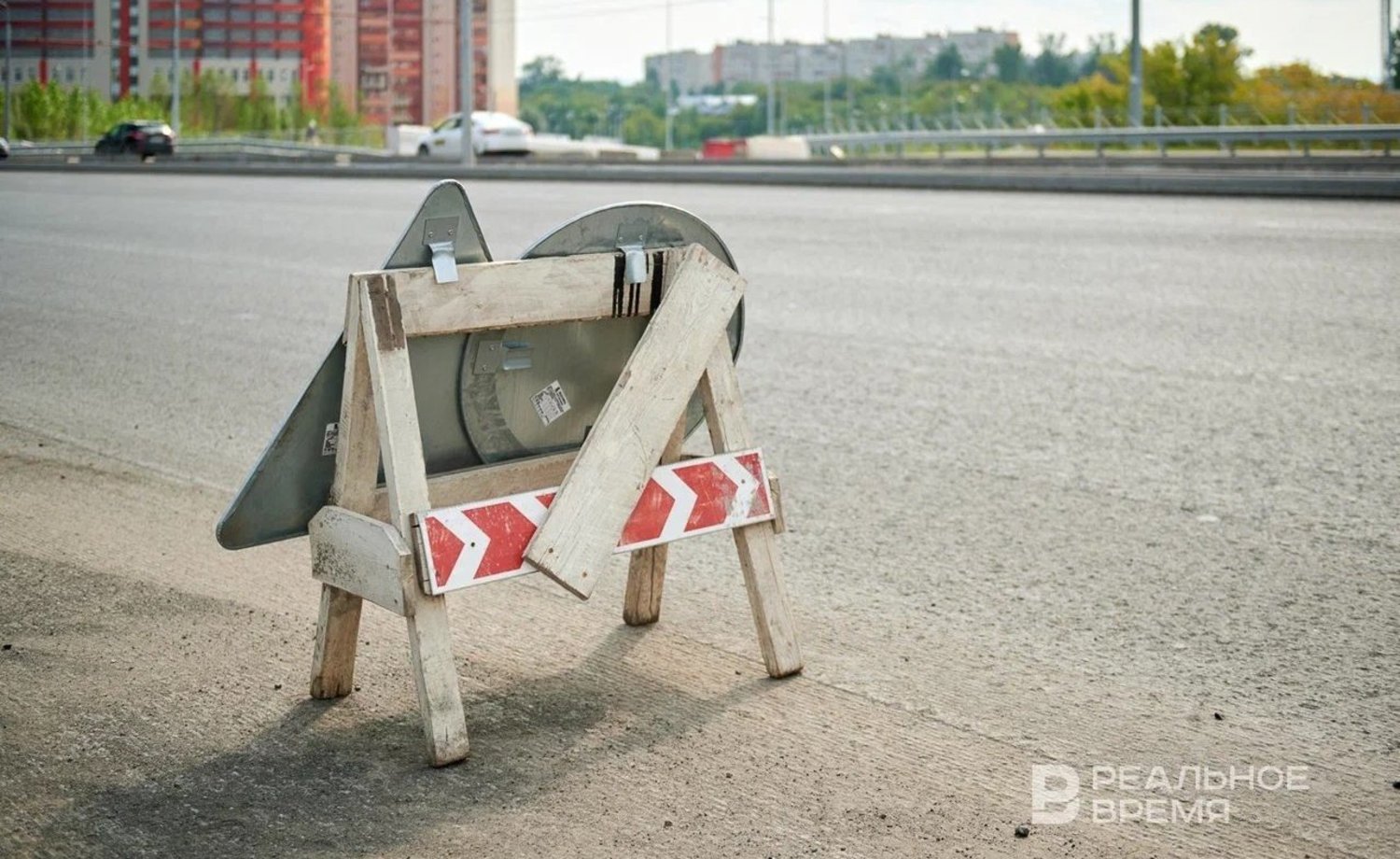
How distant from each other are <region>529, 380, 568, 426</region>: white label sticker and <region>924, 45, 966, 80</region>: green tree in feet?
564

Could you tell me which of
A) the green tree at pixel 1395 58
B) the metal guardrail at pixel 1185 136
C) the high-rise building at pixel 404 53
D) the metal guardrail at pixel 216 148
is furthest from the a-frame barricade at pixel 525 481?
the high-rise building at pixel 404 53

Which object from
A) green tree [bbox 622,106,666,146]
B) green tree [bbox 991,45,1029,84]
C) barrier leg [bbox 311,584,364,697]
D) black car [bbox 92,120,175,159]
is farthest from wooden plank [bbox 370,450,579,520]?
green tree [bbox 991,45,1029,84]

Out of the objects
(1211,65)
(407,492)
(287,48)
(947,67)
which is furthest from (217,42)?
(407,492)

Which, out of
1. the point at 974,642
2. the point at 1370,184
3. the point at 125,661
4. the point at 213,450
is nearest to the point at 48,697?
the point at 125,661

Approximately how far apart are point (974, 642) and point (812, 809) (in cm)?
140

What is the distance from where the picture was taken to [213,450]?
26.6ft

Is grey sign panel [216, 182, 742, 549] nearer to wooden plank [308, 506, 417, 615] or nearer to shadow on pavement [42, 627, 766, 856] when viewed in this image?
wooden plank [308, 506, 417, 615]

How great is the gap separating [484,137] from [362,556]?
48071 mm

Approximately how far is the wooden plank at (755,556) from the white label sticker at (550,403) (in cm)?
40

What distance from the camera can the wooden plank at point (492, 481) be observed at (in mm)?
4629

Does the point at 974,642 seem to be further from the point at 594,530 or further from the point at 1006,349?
the point at 1006,349

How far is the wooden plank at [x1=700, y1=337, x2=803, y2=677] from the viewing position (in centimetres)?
475

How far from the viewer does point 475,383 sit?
4.68m

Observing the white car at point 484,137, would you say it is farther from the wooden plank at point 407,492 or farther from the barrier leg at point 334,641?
the wooden plank at point 407,492
